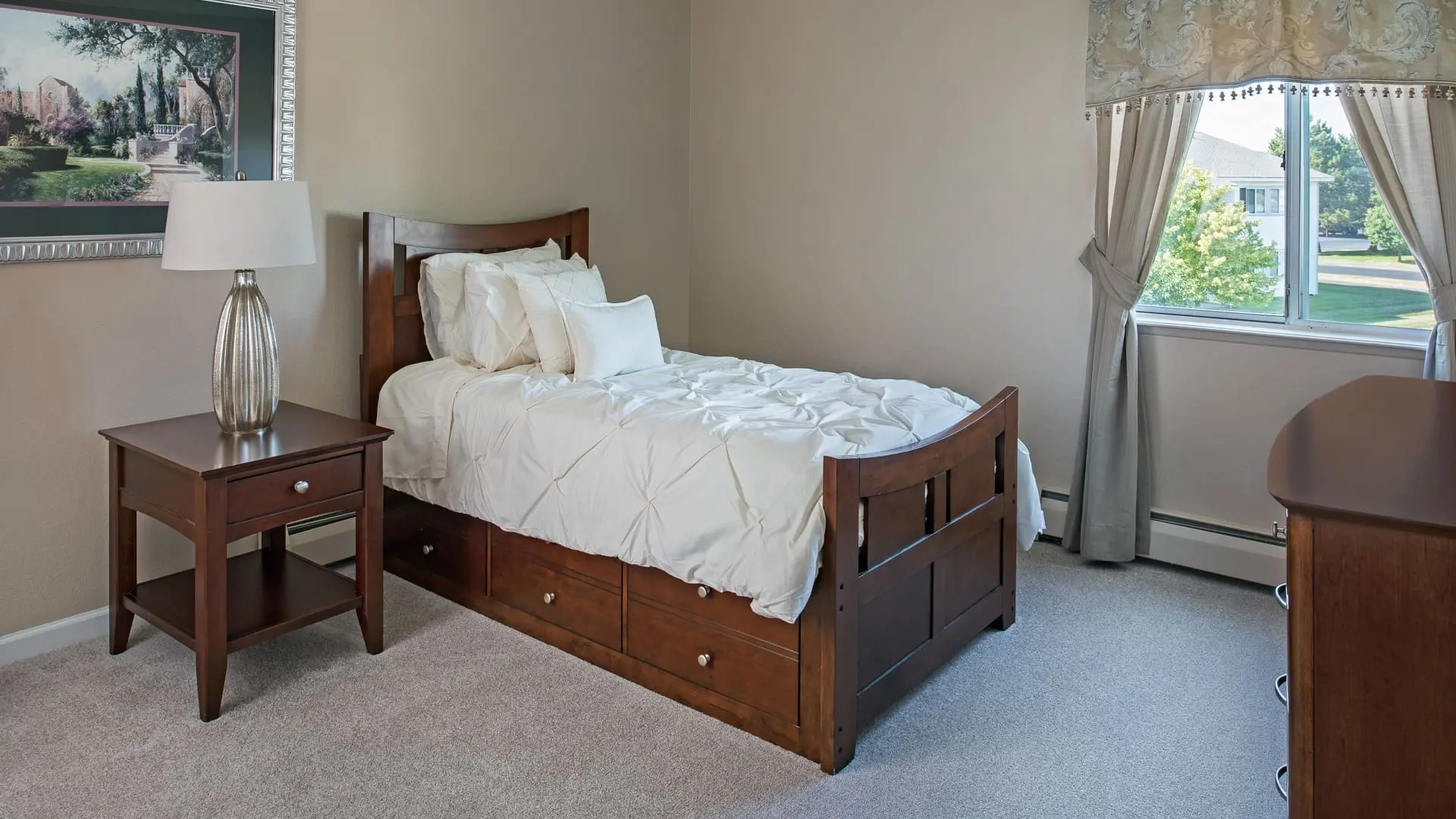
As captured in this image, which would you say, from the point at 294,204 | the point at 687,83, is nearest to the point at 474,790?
the point at 294,204

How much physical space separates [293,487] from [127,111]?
122 cm

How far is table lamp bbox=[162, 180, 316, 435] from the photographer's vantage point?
272 centimetres

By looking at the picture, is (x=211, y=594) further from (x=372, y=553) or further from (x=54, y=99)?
(x=54, y=99)

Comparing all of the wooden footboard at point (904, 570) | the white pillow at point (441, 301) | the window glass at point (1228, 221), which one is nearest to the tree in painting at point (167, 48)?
the white pillow at point (441, 301)

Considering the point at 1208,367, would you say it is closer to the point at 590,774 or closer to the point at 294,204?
the point at 590,774

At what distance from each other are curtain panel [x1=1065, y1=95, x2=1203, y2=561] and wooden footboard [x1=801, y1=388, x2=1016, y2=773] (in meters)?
0.74

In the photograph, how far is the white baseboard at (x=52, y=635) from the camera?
293 centimetres

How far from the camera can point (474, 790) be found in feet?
7.55

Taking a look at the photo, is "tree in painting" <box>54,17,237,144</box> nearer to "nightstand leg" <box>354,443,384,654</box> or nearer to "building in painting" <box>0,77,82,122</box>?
"building in painting" <box>0,77,82,122</box>

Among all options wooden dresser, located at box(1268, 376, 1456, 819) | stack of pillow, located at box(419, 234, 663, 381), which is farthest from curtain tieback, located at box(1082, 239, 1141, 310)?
wooden dresser, located at box(1268, 376, 1456, 819)

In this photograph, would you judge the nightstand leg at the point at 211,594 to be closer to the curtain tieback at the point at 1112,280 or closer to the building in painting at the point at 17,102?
the building in painting at the point at 17,102

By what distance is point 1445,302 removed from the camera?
3.14 metres

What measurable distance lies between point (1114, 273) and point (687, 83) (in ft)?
7.29

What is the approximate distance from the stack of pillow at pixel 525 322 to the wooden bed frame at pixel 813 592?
171 mm
